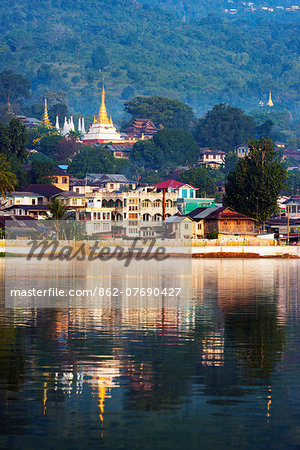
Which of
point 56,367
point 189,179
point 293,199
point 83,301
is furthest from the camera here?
point 189,179

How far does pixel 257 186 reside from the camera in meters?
115

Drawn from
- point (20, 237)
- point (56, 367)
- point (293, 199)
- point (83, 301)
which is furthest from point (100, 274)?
point (293, 199)

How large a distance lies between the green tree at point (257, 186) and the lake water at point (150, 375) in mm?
69529

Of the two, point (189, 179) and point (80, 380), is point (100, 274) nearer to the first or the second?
point (80, 380)

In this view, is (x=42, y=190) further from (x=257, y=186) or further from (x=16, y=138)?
(x=257, y=186)

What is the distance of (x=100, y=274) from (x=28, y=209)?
58726 mm

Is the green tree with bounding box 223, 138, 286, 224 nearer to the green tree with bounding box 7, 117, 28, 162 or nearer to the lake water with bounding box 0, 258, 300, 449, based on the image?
the green tree with bounding box 7, 117, 28, 162

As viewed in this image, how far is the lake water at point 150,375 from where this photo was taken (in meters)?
19.4

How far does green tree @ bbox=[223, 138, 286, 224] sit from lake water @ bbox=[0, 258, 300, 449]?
69.5 metres

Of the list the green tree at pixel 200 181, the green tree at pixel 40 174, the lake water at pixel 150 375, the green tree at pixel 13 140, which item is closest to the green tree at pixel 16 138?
the green tree at pixel 13 140

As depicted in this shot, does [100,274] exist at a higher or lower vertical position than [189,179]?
lower

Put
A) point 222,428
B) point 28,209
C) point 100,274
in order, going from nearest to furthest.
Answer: point 222,428, point 100,274, point 28,209

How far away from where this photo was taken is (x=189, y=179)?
173625 millimetres

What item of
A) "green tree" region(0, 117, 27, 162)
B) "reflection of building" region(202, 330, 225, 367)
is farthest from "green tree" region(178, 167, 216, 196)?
"reflection of building" region(202, 330, 225, 367)
